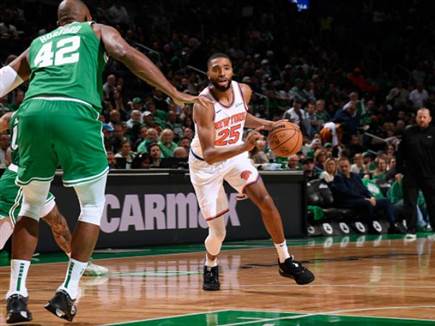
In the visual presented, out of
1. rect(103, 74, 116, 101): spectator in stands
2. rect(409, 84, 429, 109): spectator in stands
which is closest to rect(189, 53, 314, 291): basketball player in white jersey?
rect(103, 74, 116, 101): spectator in stands

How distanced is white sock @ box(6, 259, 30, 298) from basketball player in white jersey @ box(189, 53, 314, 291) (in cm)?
235

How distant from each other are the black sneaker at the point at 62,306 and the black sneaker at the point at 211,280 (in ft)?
8.06

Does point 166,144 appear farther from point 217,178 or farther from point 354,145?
point 217,178

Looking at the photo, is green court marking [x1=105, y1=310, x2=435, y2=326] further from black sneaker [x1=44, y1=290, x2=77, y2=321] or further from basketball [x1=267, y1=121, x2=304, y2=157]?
basketball [x1=267, y1=121, x2=304, y2=157]

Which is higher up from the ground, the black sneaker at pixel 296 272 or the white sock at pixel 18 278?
A: the white sock at pixel 18 278

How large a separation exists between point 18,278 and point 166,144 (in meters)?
9.43

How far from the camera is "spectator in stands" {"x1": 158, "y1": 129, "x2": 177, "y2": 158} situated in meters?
15.5

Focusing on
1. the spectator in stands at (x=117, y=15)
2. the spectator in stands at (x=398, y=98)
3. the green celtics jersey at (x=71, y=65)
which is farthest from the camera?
the spectator in stands at (x=398, y=98)

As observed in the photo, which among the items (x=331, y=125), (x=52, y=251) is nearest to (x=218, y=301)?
(x=52, y=251)

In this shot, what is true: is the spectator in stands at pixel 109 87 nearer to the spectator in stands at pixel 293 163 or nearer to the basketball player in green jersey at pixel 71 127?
the spectator in stands at pixel 293 163

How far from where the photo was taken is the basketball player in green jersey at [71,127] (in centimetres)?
606

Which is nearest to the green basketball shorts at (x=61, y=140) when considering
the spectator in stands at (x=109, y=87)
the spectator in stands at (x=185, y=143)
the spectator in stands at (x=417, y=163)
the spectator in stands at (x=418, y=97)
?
the spectator in stands at (x=185, y=143)

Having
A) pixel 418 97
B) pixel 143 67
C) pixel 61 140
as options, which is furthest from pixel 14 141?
pixel 418 97

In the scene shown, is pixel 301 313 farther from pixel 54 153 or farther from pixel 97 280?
pixel 97 280
